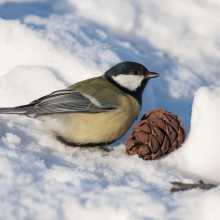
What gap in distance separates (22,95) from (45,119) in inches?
21.0

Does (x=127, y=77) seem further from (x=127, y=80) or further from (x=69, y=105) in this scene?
(x=69, y=105)

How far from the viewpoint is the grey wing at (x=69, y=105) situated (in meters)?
1.72

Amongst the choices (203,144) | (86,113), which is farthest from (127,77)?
(203,144)

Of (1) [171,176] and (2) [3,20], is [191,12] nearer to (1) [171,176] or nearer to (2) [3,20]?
(2) [3,20]

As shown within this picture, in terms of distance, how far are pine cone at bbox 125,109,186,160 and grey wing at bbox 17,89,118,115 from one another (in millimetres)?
223

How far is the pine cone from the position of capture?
168 centimetres

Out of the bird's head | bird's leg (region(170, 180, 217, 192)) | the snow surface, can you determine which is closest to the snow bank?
the snow surface

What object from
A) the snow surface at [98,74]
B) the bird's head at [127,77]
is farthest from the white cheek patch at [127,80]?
the snow surface at [98,74]

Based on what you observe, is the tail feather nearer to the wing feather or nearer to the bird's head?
the wing feather

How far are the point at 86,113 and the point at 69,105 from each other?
118 millimetres

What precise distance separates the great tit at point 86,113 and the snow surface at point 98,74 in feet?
0.31

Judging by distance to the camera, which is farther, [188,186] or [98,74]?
[98,74]

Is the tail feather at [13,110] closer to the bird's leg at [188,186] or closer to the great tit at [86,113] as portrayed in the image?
the great tit at [86,113]

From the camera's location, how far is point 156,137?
168cm
